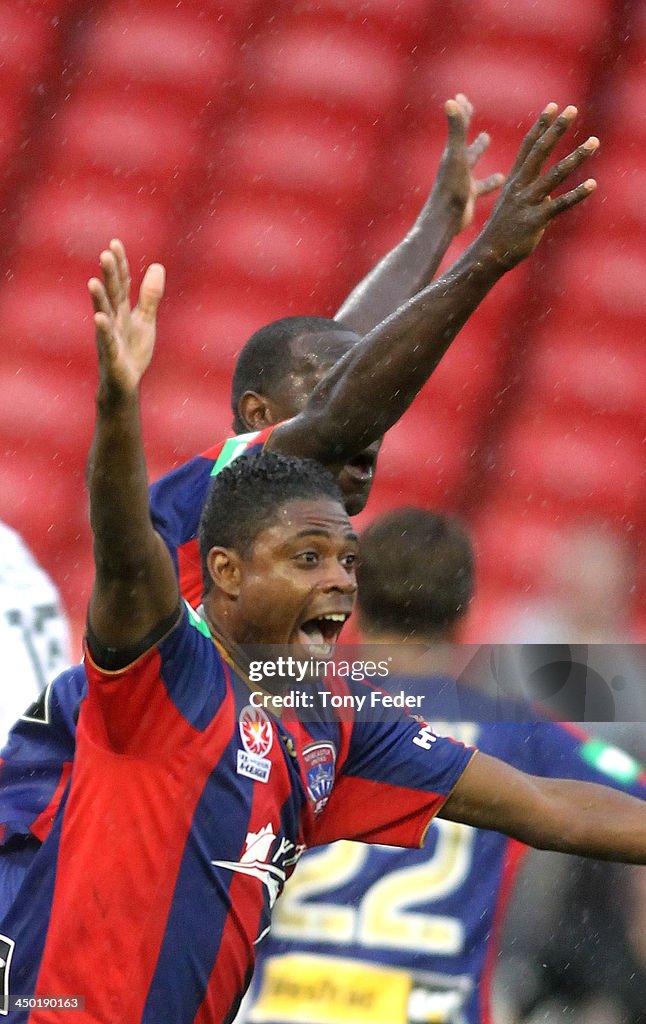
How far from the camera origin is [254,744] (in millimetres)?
1848

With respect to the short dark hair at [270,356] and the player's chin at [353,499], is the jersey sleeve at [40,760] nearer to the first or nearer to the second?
the player's chin at [353,499]

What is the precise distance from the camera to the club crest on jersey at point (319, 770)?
6.33ft

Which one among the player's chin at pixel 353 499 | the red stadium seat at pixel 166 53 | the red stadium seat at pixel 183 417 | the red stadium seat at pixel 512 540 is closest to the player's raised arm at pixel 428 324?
the player's chin at pixel 353 499

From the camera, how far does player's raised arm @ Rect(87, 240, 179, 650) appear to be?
1563mm

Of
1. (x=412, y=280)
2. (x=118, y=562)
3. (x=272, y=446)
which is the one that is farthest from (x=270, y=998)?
(x=412, y=280)

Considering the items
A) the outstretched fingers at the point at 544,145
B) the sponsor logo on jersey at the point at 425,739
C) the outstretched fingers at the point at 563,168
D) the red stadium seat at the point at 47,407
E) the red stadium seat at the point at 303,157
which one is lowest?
the sponsor logo on jersey at the point at 425,739

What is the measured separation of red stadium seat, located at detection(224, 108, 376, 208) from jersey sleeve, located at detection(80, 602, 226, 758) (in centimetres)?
423

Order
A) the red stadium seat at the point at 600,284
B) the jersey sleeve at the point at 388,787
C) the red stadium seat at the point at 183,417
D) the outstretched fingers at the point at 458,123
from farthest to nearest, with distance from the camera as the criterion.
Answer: the red stadium seat at the point at 600,284, the red stadium seat at the point at 183,417, the outstretched fingers at the point at 458,123, the jersey sleeve at the point at 388,787

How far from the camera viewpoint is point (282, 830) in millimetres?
1892

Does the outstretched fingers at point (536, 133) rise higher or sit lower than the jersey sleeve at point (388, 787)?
higher

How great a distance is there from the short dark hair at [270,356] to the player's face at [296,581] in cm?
75

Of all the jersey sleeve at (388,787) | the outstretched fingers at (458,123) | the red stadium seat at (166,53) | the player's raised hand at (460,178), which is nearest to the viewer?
the jersey sleeve at (388,787)

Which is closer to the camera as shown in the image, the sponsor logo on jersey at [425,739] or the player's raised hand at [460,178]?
the sponsor logo on jersey at [425,739]

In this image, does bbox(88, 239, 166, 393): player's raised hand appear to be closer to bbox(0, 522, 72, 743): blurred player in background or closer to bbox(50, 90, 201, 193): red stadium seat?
bbox(0, 522, 72, 743): blurred player in background
